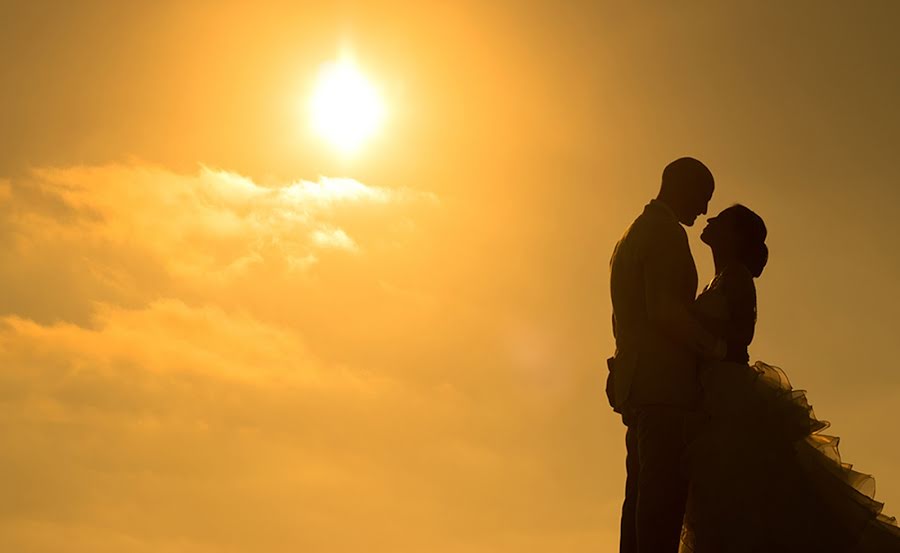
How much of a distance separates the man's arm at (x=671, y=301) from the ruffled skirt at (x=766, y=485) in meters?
0.41

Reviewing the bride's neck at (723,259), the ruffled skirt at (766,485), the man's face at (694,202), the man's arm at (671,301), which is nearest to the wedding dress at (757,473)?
the ruffled skirt at (766,485)

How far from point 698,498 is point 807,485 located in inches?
32.9

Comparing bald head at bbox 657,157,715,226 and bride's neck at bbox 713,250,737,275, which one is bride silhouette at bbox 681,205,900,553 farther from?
bald head at bbox 657,157,715,226

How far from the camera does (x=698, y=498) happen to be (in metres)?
8.20

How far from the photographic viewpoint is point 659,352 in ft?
25.9

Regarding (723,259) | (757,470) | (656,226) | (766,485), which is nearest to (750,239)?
(723,259)

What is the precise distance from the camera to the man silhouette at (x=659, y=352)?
303 inches

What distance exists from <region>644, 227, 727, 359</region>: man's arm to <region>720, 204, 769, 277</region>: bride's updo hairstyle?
0.87 m

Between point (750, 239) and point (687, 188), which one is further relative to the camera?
point (750, 239)

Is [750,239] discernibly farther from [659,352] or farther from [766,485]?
[766,485]

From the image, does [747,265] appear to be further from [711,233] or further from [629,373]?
[629,373]

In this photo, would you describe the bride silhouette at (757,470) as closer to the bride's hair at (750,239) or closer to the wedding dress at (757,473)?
the wedding dress at (757,473)

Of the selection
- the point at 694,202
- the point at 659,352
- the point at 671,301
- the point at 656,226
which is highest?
the point at 694,202

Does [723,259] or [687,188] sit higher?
[687,188]
